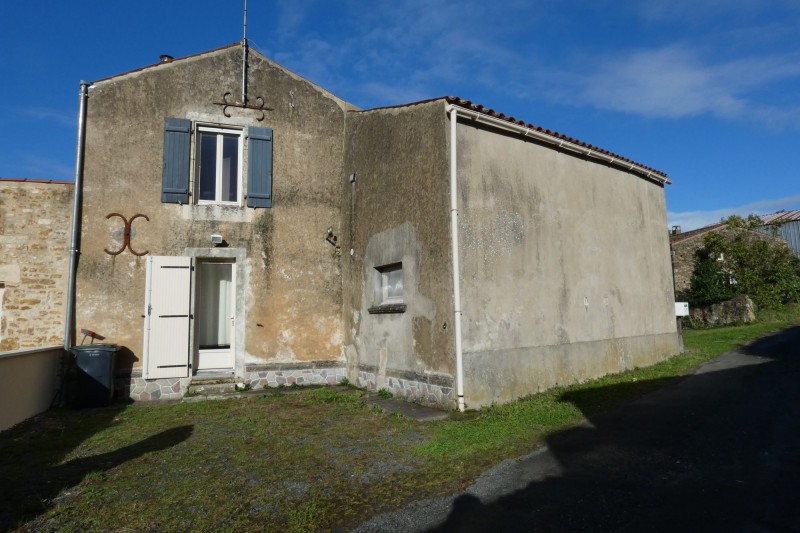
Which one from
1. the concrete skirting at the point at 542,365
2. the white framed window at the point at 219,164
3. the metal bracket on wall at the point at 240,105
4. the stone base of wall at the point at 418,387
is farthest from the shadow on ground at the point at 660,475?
the metal bracket on wall at the point at 240,105

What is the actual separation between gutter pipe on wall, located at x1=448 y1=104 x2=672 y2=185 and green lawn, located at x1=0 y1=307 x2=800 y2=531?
4097 mm

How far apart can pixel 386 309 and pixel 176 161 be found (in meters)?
4.54

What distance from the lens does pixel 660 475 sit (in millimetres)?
4090

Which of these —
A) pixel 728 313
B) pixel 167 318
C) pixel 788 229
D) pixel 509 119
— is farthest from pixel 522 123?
pixel 788 229

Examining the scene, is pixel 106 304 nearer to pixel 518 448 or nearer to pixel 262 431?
pixel 262 431

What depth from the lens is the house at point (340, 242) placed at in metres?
7.16

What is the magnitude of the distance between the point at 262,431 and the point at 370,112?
5781 millimetres

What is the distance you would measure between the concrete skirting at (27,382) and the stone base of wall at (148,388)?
35.4 inches

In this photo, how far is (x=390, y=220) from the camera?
812 centimetres

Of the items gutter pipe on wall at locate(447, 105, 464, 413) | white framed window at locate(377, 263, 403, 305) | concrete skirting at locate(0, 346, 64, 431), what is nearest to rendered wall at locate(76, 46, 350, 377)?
concrete skirting at locate(0, 346, 64, 431)

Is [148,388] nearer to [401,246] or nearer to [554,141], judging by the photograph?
[401,246]

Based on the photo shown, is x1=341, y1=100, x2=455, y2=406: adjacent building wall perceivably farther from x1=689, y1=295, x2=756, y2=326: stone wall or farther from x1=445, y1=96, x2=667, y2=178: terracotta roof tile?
x1=689, y1=295, x2=756, y2=326: stone wall

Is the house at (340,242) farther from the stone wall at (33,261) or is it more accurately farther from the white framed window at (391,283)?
the stone wall at (33,261)

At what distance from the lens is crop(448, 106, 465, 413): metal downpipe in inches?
257
